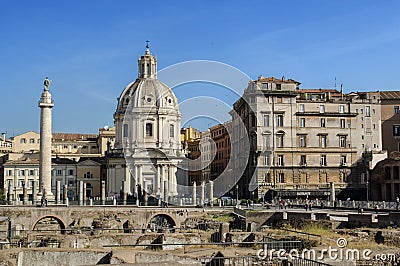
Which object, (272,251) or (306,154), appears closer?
(272,251)

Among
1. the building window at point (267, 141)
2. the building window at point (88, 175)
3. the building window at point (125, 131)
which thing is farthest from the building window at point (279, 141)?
the building window at point (88, 175)

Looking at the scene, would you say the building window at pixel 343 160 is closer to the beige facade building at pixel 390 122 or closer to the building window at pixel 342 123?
the building window at pixel 342 123

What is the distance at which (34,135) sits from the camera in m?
118

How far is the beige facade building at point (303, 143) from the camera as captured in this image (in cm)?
6850

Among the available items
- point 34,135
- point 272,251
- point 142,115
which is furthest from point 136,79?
point 272,251

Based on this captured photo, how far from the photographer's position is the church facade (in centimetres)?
9512

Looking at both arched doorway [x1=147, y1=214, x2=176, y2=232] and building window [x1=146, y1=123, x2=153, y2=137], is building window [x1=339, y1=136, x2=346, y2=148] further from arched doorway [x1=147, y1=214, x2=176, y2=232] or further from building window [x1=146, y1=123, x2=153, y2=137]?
building window [x1=146, y1=123, x2=153, y2=137]

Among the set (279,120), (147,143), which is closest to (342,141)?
(279,120)

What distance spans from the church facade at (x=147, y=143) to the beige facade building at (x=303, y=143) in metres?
25.3

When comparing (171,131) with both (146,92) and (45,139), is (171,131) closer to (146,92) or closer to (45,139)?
(146,92)

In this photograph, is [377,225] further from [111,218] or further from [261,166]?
[261,166]

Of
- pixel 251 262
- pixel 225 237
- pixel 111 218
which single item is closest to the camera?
pixel 251 262

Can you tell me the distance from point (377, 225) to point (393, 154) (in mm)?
31679

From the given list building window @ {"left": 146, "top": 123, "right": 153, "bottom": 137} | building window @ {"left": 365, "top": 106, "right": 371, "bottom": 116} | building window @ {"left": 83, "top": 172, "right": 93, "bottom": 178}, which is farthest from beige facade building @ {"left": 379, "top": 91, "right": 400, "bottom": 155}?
building window @ {"left": 83, "top": 172, "right": 93, "bottom": 178}
